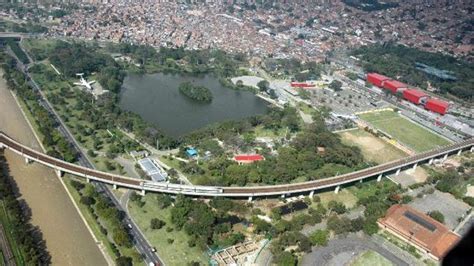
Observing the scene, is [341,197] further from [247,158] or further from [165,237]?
[165,237]

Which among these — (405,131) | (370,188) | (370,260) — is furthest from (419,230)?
(405,131)

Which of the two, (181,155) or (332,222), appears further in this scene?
(181,155)

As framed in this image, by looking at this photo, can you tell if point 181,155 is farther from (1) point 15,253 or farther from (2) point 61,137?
(1) point 15,253

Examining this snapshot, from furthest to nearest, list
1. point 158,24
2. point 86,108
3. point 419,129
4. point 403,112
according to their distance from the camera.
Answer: point 158,24, point 403,112, point 419,129, point 86,108

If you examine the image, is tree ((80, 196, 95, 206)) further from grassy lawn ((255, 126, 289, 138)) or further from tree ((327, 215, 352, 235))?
grassy lawn ((255, 126, 289, 138))

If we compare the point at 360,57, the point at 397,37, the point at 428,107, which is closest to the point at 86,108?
the point at 428,107

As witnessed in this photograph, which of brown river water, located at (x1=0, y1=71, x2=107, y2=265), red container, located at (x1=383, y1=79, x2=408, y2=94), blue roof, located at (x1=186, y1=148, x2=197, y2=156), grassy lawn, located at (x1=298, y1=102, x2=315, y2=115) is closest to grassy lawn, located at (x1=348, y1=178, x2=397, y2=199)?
blue roof, located at (x1=186, y1=148, x2=197, y2=156)
